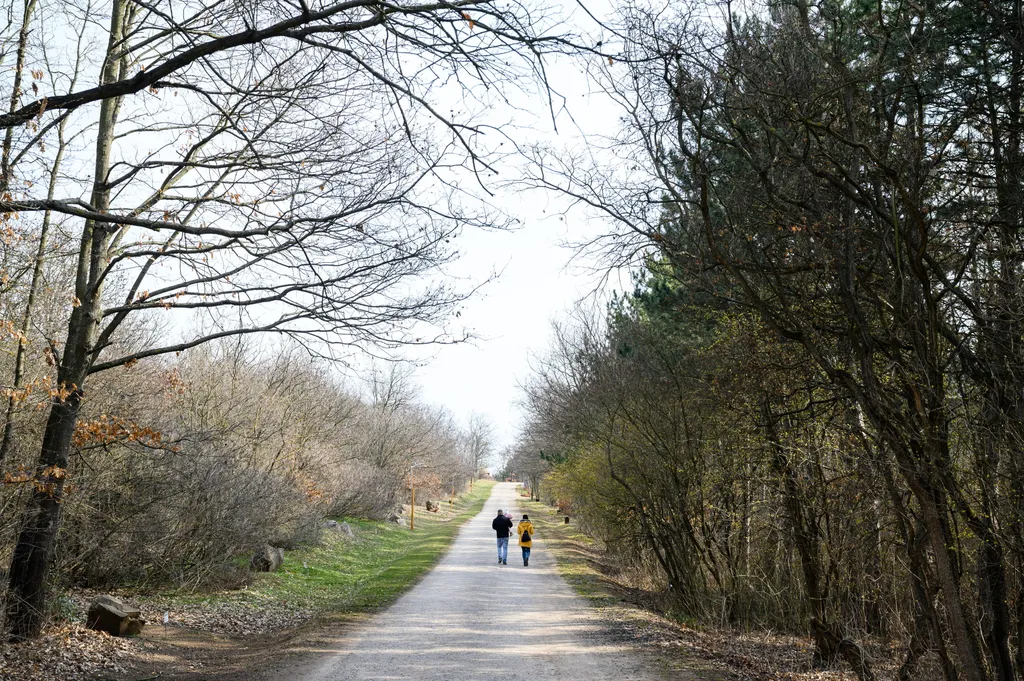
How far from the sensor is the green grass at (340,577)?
15.3m

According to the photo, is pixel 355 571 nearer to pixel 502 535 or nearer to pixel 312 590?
pixel 502 535

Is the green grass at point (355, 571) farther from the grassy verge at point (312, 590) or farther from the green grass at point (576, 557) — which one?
the green grass at point (576, 557)

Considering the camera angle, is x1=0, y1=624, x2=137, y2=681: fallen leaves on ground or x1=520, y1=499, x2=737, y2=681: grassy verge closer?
x1=0, y1=624, x2=137, y2=681: fallen leaves on ground

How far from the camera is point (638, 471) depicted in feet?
58.0

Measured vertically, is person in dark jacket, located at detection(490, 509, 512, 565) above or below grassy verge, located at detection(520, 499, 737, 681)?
above

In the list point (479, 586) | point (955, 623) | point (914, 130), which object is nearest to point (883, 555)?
point (955, 623)

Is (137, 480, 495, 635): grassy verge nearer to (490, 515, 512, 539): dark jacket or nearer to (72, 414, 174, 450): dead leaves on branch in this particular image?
(490, 515, 512, 539): dark jacket

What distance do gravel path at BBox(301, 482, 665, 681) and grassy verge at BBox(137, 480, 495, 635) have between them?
121 cm

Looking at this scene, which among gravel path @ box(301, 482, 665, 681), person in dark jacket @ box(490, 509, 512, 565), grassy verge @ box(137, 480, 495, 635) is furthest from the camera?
person in dark jacket @ box(490, 509, 512, 565)

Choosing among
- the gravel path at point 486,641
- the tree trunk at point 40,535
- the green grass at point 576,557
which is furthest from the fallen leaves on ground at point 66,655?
the green grass at point 576,557

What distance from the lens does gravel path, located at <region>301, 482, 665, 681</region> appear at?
9305mm

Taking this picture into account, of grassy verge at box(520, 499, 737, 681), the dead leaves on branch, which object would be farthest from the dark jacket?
the dead leaves on branch

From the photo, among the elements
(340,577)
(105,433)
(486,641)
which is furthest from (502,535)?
(105,433)

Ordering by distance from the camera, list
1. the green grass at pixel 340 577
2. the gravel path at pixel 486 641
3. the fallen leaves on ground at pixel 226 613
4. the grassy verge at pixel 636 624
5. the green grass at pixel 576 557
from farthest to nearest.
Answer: the green grass at pixel 576 557 → the green grass at pixel 340 577 → the fallen leaves on ground at pixel 226 613 → the grassy verge at pixel 636 624 → the gravel path at pixel 486 641
